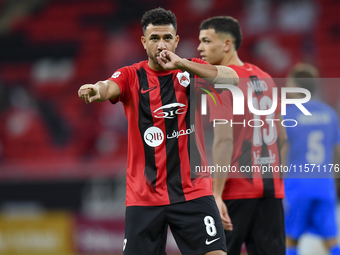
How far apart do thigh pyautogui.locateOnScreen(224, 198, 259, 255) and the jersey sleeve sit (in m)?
1.29

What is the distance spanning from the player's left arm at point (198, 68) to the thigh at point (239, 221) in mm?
1090

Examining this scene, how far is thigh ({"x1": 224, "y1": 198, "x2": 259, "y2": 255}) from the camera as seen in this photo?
13.1 ft

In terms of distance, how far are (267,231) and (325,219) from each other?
154cm

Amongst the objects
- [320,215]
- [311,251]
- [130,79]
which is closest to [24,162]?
[311,251]

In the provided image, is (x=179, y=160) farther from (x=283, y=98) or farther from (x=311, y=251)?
(x=311, y=251)

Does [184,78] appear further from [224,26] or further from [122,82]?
[224,26]

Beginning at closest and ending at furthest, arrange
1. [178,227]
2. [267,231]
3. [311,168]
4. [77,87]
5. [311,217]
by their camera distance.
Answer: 1. [178,227]
2. [267,231]
3. [311,168]
4. [311,217]
5. [77,87]

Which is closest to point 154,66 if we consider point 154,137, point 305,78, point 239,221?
point 154,137

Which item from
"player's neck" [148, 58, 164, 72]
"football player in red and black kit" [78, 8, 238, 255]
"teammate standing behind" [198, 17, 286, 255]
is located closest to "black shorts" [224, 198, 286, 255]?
"teammate standing behind" [198, 17, 286, 255]

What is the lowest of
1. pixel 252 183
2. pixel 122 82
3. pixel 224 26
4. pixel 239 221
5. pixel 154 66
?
pixel 239 221

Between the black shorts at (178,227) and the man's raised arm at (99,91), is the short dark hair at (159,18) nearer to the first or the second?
the man's raised arm at (99,91)

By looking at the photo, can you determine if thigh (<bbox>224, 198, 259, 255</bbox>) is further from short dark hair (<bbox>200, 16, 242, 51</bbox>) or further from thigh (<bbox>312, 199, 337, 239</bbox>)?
thigh (<bbox>312, 199, 337, 239</bbox>)

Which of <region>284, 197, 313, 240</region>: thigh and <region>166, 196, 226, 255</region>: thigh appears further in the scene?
<region>284, 197, 313, 240</region>: thigh

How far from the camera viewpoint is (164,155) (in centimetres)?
340
